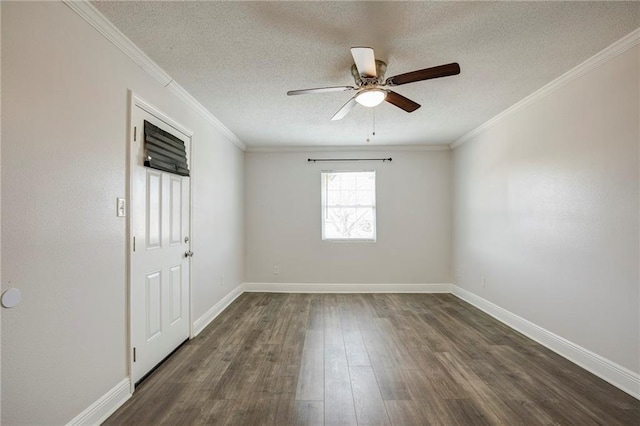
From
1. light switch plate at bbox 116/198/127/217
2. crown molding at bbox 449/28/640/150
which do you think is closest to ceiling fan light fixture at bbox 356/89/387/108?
crown molding at bbox 449/28/640/150

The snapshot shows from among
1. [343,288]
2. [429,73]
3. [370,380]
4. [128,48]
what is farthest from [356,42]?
[343,288]

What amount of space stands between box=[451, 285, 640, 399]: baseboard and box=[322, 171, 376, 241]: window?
2.16m

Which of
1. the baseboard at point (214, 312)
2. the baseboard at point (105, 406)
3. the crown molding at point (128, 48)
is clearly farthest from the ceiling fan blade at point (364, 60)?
the baseboard at point (214, 312)

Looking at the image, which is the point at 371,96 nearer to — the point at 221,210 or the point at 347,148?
the point at 221,210

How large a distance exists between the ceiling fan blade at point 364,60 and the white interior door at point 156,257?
162 centimetres

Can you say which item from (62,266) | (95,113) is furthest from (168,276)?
(95,113)

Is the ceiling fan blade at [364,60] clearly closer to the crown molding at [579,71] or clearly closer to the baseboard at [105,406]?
the crown molding at [579,71]

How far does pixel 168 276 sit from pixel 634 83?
382 centimetres

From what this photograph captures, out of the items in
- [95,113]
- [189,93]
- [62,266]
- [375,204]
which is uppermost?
[189,93]

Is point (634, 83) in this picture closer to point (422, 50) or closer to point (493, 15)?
point (493, 15)

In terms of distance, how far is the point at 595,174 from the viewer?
2.31 m

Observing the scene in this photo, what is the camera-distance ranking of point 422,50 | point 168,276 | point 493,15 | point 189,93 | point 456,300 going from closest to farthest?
point 493,15, point 422,50, point 168,276, point 189,93, point 456,300

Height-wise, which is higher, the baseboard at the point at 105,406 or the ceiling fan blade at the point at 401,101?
the ceiling fan blade at the point at 401,101

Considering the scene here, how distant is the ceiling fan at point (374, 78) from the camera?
1860mm
